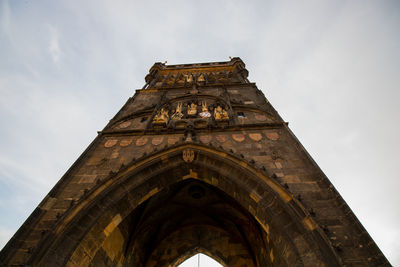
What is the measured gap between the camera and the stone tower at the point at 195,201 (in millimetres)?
4238

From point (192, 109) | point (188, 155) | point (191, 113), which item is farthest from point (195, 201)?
point (192, 109)

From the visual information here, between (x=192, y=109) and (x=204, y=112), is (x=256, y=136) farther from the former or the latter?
(x=192, y=109)


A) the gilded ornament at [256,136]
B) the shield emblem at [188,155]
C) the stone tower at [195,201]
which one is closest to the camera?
the stone tower at [195,201]

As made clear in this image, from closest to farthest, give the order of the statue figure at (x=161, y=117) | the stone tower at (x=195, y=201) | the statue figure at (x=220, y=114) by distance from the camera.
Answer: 1. the stone tower at (x=195, y=201)
2. the statue figure at (x=220, y=114)
3. the statue figure at (x=161, y=117)

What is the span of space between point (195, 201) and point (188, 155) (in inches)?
139

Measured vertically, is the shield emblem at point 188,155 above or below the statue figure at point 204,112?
below

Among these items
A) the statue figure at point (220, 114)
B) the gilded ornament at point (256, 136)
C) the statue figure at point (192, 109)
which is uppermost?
the statue figure at point (192, 109)

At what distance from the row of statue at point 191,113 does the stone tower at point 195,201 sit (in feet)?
0.24

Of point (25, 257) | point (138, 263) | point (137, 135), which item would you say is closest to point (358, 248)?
point (25, 257)

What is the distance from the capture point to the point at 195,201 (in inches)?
352

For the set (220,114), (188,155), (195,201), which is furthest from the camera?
(195,201)

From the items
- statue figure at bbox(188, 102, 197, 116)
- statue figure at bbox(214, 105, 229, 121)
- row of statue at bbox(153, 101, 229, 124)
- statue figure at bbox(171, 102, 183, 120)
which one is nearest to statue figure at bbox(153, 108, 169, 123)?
row of statue at bbox(153, 101, 229, 124)

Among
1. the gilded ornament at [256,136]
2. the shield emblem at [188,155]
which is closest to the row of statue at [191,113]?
the gilded ornament at [256,136]

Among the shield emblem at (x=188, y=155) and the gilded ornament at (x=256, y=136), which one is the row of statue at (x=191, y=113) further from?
the shield emblem at (x=188, y=155)
